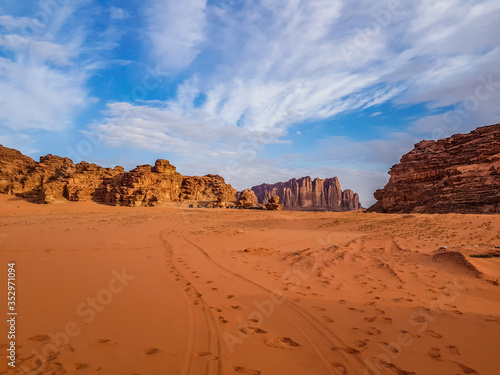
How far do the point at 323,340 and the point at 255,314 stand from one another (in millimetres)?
1196

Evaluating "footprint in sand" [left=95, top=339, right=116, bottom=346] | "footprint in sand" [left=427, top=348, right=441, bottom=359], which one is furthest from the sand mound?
"footprint in sand" [left=95, top=339, right=116, bottom=346]

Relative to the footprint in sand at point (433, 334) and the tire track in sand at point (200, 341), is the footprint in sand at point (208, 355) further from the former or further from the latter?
the footprint in sand at point (433, 334)

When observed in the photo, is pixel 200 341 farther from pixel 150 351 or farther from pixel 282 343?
pixel 282 343

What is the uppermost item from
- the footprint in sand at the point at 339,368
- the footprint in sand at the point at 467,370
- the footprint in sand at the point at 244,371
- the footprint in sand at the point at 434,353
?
the footprint in sand at the point at 467,370

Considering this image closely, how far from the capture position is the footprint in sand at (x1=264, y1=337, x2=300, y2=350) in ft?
10.0

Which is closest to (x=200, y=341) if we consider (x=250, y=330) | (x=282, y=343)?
(x=250, y=330)

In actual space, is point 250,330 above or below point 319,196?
below

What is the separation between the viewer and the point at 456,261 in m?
6.54

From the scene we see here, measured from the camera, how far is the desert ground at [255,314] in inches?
105

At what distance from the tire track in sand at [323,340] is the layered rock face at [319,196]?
10415 centimetres

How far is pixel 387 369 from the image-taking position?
104 inches

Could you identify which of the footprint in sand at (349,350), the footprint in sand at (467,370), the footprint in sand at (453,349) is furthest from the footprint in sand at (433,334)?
the footprint in sand at (349,350)

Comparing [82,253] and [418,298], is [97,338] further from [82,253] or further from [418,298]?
[82,253]

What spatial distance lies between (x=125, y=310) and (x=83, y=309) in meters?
0.67
